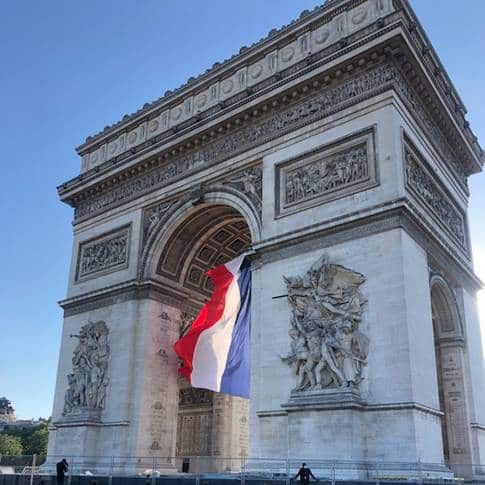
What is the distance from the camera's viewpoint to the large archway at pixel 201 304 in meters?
23.0

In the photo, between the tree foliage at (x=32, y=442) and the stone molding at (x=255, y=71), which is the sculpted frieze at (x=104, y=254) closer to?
the stone molding at (x=255, y=71)

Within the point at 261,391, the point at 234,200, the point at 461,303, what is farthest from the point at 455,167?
the point at 261,391

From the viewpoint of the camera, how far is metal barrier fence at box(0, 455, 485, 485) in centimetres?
1411

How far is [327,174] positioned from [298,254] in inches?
102

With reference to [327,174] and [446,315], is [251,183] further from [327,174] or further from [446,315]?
[446,315]

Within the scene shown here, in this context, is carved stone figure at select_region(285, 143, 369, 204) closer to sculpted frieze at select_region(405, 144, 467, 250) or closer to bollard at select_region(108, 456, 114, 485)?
sculpted frieze at select_region(405, 144, 467, 250)

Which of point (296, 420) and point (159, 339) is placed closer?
point (296, 420)

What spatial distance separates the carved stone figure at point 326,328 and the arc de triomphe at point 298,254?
49mm

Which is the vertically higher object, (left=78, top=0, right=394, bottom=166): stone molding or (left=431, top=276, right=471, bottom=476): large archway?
(left=78, top=0, right=394, bottom=166): stone molding

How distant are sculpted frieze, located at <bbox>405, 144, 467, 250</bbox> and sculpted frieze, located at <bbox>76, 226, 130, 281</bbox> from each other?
11.4 metres

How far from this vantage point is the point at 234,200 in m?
20.8

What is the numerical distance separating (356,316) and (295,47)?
997cm

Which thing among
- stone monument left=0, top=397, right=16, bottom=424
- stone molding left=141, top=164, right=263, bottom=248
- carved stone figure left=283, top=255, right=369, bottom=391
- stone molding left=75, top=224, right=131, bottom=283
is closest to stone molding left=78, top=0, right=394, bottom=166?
stone molding left=141, top=164, right=263, bottom=248

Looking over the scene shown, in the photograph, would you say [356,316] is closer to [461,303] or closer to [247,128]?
[461,303]
